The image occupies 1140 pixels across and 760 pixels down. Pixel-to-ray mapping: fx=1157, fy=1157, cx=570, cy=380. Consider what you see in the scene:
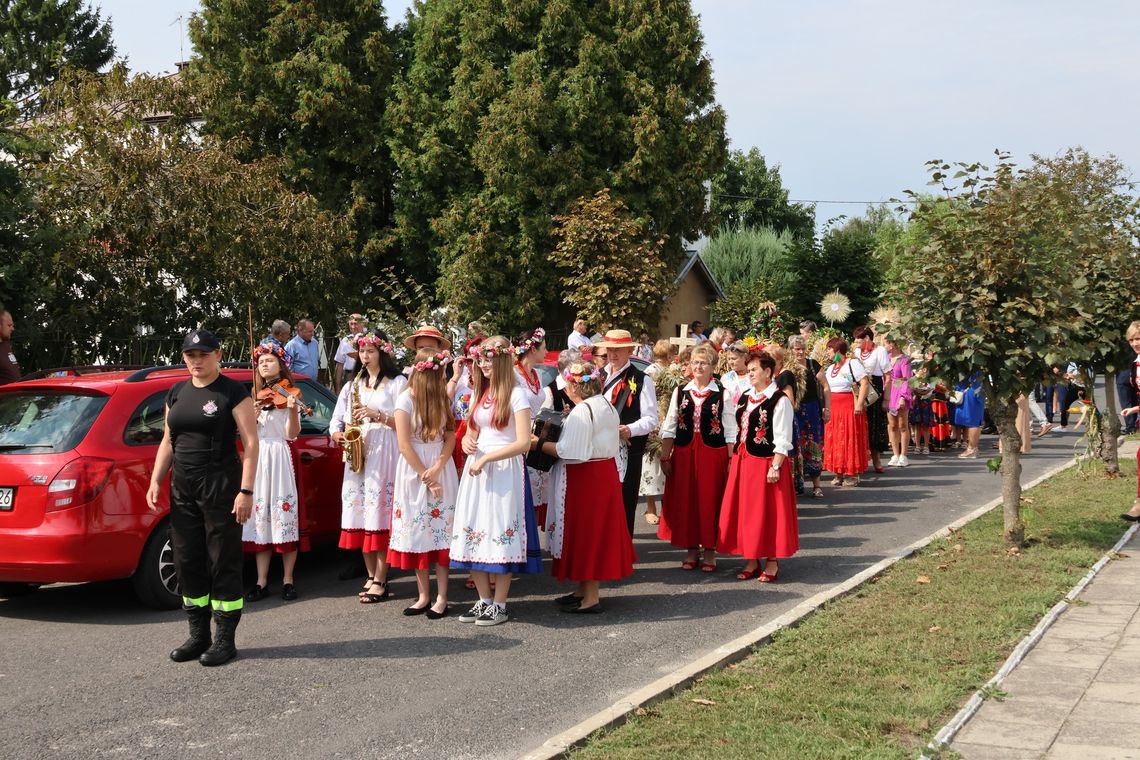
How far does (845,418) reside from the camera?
49.7 ft

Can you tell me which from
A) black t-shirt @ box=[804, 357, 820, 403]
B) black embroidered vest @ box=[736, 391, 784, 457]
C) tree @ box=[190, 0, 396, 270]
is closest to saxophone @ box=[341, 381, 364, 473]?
black embroidered vest @ box=[736, 391, 784, 457]

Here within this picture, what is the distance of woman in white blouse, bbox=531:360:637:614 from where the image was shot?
810 cm

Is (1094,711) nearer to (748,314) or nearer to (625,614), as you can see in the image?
(625,614)

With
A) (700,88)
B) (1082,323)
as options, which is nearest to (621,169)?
(700,88)

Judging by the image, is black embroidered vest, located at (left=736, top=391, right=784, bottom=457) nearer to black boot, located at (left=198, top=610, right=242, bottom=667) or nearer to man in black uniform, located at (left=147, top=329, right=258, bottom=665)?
man in black uniform, located at (left=147, top=329, right=258, bottom=665)

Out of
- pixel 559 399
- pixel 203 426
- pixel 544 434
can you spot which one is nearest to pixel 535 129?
pixel 559 399

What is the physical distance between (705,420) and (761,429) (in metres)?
0.55

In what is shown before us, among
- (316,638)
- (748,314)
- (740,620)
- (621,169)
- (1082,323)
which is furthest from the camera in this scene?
(748,314)


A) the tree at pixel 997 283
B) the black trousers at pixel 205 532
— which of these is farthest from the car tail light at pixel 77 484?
the tree at pixel 997 283

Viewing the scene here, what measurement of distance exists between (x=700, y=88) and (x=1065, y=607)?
24.7m

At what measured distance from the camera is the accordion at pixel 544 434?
26.8ft

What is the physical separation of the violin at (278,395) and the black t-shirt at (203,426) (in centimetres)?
175

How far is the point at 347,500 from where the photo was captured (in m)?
8.76

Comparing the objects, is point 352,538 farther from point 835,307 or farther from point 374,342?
point 835,307
